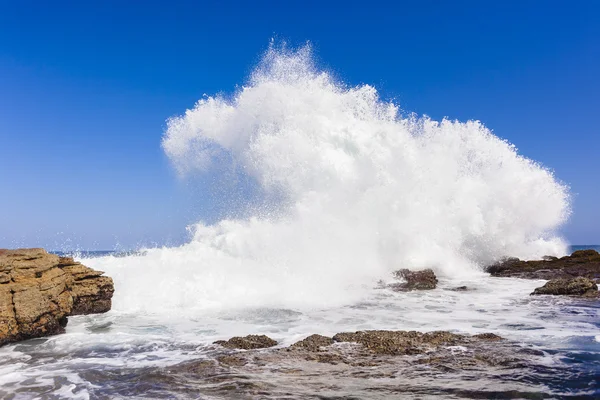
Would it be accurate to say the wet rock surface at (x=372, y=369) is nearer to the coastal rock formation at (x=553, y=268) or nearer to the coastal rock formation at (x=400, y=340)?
the coastal rock formation at (x=400, y=340)

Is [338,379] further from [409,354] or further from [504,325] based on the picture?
[504,325]

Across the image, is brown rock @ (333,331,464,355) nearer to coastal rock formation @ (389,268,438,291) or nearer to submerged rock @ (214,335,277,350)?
submerged rock @ (214,335,277,350)

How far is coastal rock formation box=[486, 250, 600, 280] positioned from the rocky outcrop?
1601cm

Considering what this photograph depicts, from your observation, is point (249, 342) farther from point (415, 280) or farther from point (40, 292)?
point (415, 280)

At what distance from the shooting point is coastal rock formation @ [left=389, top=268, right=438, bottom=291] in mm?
14984

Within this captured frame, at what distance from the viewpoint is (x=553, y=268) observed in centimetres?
1958

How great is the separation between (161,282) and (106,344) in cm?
559

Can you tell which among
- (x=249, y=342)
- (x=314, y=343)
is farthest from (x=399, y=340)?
(x=249, y=342)

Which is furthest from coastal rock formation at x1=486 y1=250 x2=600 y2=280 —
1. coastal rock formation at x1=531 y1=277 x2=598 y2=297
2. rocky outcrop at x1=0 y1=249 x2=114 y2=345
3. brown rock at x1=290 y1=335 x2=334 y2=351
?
rocky outcrop at x1=0 y1=249 x2=114 y2=345

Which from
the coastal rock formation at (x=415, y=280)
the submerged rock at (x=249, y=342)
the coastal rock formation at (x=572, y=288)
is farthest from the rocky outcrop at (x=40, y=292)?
the coastal rock formation at (x=572, y=288)

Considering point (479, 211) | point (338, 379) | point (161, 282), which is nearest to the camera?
point (338, 379)

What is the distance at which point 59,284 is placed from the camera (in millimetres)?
9547

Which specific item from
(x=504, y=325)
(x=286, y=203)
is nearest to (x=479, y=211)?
(x=286, y=203)

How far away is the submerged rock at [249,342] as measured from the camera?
7555 millimetres
